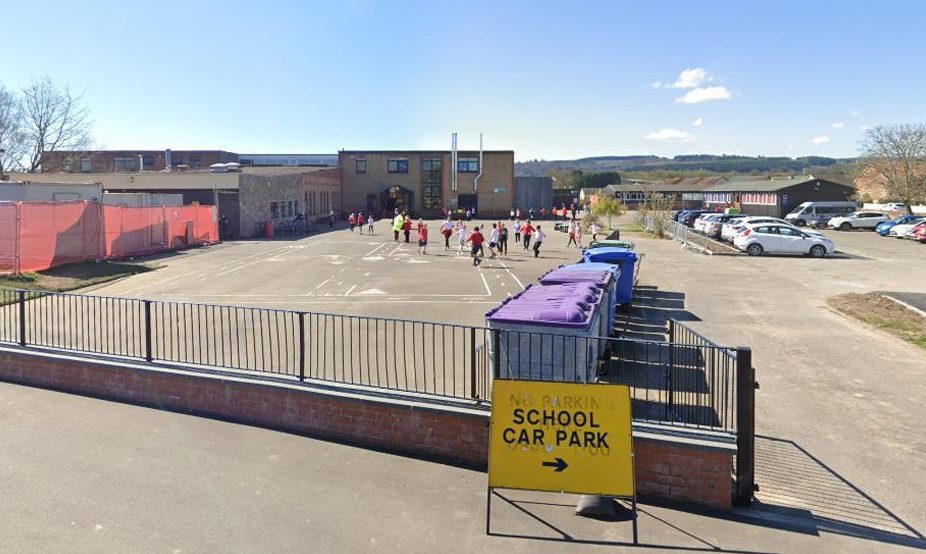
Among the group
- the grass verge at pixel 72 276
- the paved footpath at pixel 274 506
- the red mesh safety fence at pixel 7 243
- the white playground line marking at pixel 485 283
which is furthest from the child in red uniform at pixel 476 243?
the paved footpath at pixel 274 506

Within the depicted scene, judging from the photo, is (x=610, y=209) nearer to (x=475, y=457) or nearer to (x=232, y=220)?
(x=232, y=220)

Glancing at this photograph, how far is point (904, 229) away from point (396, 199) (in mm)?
44910

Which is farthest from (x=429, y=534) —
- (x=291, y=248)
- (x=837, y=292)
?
(x=291, y=248)

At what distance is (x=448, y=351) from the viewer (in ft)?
41.2

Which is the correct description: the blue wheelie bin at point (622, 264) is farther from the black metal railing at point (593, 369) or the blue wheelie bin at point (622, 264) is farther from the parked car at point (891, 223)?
the parked car at point (891, 223)

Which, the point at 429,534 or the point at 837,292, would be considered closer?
the point at 429,534

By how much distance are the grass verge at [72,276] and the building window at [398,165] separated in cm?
4734

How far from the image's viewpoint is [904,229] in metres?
44.1

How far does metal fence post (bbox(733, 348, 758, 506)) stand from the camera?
22.4ft

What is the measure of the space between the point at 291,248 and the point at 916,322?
28.0m

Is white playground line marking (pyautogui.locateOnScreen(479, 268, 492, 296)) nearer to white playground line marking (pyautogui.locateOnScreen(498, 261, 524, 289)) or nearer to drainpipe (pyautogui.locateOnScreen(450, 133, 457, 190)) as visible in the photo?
white playground line marking (pyautogui.locateOnScreen(498, 261, 524, 289))

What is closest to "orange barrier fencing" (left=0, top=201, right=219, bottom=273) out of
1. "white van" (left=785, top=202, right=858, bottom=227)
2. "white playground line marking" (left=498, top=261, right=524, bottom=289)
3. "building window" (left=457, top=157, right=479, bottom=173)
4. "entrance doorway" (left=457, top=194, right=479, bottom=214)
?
"white playground line marking" (left=498, top=261, right=524, bottom=289)

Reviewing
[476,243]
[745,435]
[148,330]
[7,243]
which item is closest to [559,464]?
[745,435]

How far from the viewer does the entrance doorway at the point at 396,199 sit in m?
73.7
